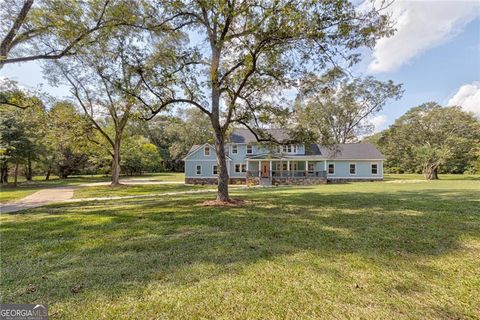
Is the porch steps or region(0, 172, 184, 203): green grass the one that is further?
the porch steps

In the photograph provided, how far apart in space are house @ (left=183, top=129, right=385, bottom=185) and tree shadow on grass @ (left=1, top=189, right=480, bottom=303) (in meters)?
18.9

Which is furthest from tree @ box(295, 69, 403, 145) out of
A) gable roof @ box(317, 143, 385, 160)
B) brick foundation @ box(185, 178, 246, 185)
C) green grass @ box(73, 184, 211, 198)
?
green grass @ box(73, 184, 211, 198)

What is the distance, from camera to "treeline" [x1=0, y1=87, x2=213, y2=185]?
582 inches

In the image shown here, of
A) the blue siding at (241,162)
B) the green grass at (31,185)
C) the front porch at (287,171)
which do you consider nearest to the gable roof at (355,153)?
the blue siding at (241,162)

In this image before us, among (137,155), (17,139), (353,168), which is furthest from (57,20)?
(137,155)

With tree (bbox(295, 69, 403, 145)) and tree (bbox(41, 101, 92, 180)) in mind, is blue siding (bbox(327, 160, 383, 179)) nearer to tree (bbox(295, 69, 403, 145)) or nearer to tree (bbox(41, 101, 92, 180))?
tree (bbox(295, 69, 403, 145))

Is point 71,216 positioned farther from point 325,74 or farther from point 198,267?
point 325,74

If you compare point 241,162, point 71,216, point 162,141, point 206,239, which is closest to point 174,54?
point 71,216

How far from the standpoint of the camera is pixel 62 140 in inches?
754

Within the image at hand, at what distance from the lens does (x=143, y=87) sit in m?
9.97

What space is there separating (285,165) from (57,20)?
23.6 m

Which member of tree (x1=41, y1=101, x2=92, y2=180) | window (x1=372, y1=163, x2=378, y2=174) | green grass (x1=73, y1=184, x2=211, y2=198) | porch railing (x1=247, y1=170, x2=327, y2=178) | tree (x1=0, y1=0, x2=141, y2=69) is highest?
tree (x1=0, y1=0, x2=141, y2=69)

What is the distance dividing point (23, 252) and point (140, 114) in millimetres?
6512

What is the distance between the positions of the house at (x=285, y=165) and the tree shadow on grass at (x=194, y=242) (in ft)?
62.0
